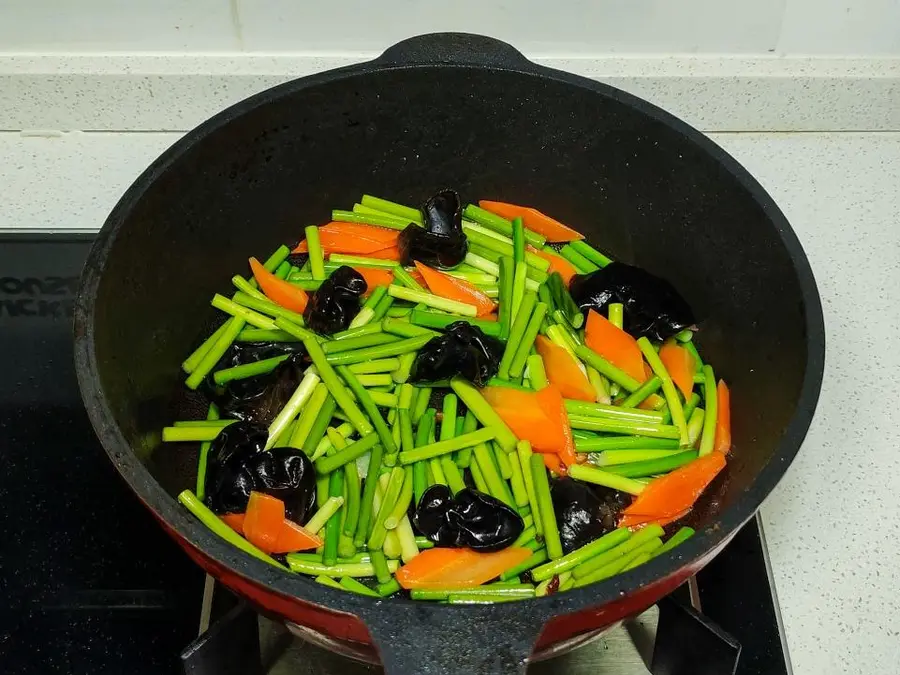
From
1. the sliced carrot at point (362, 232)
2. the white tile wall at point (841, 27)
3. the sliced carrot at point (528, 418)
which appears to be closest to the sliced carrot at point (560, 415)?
the sliced carrot at point (528, 418)

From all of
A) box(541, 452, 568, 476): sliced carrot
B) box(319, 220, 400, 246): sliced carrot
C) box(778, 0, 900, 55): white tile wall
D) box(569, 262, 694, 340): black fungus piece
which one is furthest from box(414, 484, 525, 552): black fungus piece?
box(778, 0, 900, 55): white tile wall

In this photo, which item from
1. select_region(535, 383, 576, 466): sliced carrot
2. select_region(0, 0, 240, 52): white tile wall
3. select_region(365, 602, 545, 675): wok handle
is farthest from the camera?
select_region(0, 0, 240, 52): white tile wall

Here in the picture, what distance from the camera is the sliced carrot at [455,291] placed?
3.99ft

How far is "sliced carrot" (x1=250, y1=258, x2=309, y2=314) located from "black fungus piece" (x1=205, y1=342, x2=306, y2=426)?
0.09 metres

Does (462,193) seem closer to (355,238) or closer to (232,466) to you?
(355,238)

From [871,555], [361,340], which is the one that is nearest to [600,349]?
[361,340]

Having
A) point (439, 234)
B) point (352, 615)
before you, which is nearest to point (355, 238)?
point (439, 234)

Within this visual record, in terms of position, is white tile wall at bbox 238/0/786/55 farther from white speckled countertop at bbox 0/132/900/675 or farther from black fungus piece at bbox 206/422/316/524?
black fungus piece at bbox 206/422/316/524

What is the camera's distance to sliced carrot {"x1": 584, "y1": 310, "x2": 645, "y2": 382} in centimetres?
113

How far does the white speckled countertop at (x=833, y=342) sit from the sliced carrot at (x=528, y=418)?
0.32m

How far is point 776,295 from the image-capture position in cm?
99

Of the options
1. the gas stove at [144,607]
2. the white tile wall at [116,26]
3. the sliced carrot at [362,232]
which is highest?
the white tile wall at [116,26]

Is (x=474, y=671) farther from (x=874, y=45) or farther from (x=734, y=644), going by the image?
(x=874, y=45)

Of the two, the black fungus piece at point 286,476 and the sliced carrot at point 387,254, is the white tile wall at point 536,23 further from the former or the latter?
the black fungus piece at point 286,476
